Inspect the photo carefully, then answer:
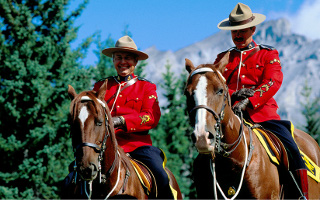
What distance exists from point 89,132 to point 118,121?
1.25 meters

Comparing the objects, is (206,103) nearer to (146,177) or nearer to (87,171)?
(87,171)

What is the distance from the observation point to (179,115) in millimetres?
36875

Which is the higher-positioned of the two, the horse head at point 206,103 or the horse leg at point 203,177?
the horse head at point 206,103

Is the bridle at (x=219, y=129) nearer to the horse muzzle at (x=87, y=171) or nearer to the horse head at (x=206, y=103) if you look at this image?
the horse head at (x=206, y=103)

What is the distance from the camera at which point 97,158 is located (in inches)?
211

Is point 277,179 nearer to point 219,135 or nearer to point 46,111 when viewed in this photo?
point 219,135

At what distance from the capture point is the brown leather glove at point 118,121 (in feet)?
21.2

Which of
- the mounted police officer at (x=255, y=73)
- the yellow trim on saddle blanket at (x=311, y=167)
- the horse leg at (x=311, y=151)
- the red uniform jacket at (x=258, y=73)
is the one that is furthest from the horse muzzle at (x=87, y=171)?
the horse leg at (x=311, y=151)

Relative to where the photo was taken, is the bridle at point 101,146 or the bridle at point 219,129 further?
the bridle at point 101,146

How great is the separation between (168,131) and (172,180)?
1165 inches

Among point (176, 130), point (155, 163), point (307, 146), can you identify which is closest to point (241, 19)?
point (307, 146)

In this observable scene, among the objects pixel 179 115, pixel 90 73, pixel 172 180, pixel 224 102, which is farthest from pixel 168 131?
pixel 224 102

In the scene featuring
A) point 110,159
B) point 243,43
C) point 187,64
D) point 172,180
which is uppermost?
point 243,43

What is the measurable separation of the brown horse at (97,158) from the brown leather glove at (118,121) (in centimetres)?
44
